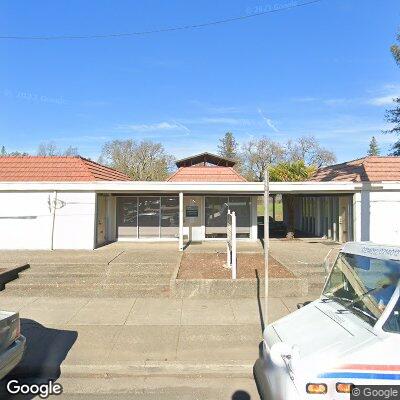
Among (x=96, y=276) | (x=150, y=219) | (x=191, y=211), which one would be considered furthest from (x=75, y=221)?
(x=96, y=276)

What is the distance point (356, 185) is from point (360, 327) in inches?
517

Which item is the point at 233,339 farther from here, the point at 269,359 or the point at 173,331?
the point at 269,359

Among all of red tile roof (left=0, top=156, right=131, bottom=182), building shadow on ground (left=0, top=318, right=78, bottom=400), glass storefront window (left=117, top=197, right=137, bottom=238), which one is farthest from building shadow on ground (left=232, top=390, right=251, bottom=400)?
glass storefront window (left=117, top=197, right=137, bottom=238)

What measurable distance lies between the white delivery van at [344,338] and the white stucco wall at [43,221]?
1243 centimetres

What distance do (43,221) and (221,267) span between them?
808 centimetres

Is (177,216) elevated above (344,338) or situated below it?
above

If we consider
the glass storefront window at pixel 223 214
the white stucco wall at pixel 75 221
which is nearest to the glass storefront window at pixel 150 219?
the glass storefront window at pixel 223 214

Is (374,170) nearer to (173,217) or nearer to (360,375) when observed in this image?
(173,217)

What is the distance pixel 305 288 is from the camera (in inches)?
370

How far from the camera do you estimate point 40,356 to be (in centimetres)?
589

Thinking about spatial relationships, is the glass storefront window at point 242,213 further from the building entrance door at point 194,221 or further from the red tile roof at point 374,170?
the red tile roof at point 374,170

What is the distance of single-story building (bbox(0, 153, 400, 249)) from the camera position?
50.8 feet

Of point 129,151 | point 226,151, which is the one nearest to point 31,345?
point 129,151

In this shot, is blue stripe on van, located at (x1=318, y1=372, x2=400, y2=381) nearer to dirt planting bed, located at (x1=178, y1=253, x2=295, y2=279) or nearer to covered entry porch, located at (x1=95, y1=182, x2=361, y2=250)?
dirt planting bed, located at (x1=178, y1=253, x2=295, y2=279)
